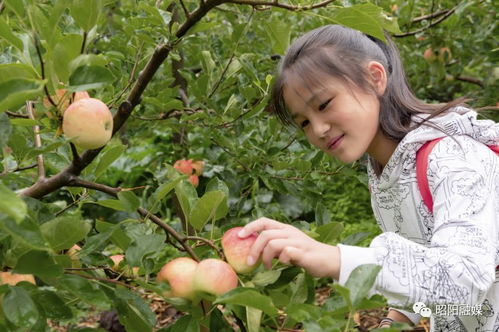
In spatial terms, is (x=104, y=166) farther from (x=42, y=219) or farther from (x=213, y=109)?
(x=213, y=109)

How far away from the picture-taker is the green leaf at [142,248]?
0.79 meters

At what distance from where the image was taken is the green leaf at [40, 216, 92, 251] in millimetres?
752

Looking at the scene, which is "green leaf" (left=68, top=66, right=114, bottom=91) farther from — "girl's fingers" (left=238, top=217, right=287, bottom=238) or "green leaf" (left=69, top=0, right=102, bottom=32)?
"girl's fingers" (left=238, top=217, right=287, bottom=238)

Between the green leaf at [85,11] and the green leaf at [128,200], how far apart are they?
0.72 feet

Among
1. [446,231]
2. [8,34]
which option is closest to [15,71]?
[8,34]

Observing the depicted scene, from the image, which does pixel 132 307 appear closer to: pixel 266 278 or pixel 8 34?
pixel 266 278

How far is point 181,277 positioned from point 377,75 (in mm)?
686

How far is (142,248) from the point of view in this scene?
79 cm

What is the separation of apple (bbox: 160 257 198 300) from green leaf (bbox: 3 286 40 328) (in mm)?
172

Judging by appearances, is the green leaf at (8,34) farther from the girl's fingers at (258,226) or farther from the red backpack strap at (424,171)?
the red backpack strap at (424,171)

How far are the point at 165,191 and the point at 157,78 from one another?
1218 mm

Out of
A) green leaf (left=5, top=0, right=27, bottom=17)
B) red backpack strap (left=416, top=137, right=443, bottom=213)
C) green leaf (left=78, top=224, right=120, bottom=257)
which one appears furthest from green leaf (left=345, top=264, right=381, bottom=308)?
green leaf (left=5, top=0, right=27, bottom=17)

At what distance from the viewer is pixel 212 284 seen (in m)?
0.74

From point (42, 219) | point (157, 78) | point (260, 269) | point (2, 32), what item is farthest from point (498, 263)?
point (157, 78)
